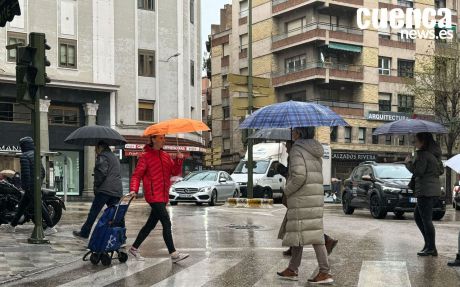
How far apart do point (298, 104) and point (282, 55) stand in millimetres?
45119

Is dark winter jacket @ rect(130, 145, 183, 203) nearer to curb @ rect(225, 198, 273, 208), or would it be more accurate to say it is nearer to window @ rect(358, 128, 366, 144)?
curb @ rect(225, 198, 273, 208)

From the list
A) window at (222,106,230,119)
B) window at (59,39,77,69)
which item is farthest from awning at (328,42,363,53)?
window at (59,39,77,69)

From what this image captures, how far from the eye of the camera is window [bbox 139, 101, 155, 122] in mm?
37188

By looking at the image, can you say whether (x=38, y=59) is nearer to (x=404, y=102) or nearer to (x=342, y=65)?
(x=342, y=65)

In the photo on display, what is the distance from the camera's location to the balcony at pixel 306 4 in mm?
48688

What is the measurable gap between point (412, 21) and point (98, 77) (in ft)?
97.5

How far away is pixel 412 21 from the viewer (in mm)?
54000

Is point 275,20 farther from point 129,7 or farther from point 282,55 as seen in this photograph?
point 129,7

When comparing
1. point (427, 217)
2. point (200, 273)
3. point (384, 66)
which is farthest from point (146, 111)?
point (200, 273)

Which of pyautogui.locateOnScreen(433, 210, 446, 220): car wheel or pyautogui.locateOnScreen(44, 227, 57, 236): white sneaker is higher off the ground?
pyautogui.locateOnScreen(44, 227, 57, 236): white sneaker

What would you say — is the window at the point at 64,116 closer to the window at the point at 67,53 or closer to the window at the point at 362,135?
the window at the point at 67,53

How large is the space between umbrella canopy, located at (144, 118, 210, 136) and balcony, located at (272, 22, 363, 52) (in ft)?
132

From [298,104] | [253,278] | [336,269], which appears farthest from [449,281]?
[298,104]

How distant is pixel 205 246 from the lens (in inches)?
422
